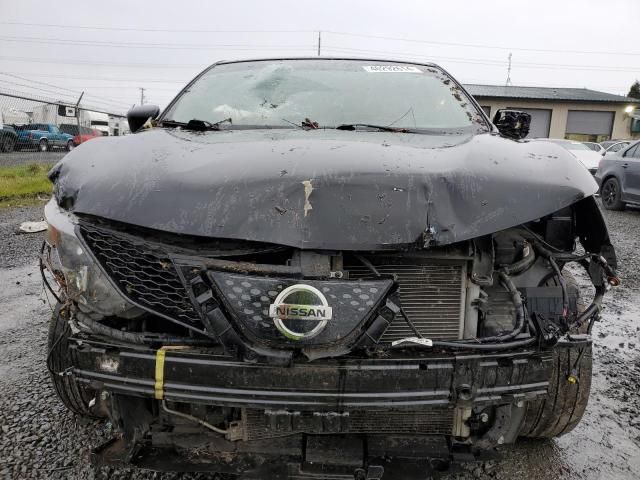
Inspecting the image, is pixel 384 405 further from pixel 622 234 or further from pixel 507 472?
pixel 622 234

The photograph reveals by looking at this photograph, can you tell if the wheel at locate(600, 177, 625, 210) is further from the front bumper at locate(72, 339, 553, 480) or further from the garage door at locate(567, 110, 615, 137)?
the garage door at locate(567, 110, 615, 137)

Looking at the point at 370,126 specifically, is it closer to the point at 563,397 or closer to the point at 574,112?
the point at 563,397

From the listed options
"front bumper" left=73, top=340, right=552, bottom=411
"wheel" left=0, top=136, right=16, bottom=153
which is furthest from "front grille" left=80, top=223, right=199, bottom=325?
"wheel" left=0, top=136, right=16, bottom=153

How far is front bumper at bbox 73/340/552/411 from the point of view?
4.75 ft

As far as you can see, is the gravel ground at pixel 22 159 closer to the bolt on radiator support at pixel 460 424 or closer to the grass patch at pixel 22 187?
the grass patch at pixel 22 187

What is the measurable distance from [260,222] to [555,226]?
1102 mm

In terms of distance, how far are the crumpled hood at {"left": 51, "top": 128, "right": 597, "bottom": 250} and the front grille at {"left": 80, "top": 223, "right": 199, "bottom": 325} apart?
0.26ft

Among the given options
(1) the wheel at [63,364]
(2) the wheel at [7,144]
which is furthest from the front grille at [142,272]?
(2) the wheel at [7,144]

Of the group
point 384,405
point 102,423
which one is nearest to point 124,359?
point 384,405

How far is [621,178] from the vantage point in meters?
9.66

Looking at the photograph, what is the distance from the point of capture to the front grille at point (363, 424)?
1.54 metres

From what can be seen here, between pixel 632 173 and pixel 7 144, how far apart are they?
20.4 meters

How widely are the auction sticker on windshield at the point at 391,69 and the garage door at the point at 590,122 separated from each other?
31004mm

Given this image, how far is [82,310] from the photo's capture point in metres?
1.68
